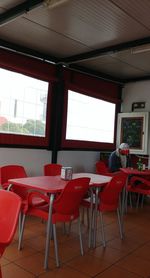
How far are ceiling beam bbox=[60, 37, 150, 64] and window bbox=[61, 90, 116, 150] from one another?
676 millimetres

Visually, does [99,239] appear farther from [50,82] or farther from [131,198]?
[50,82]

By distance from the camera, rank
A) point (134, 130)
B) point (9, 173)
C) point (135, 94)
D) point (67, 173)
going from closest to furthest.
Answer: point (67, 173) < point (9, 173) < point (134, 130) < point (135, 94)

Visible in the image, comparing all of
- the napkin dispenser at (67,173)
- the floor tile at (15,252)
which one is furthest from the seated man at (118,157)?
the floor tile at (15,252)

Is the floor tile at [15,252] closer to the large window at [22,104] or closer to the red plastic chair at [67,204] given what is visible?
the red plastic chair at [67,204]

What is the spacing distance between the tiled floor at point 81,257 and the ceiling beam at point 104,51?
2713 millimetres

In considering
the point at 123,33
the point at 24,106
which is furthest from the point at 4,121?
the point at 123,33

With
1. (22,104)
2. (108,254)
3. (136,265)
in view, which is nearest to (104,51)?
(22,104)

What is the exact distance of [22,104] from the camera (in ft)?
15.4

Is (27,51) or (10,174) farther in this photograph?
(27,51)

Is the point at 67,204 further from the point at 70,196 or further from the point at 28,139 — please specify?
the point at 28,139

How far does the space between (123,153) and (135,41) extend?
7.50 ft

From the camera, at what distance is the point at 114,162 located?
5.41 metres

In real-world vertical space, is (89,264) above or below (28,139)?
below

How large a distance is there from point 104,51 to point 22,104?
162 cm
